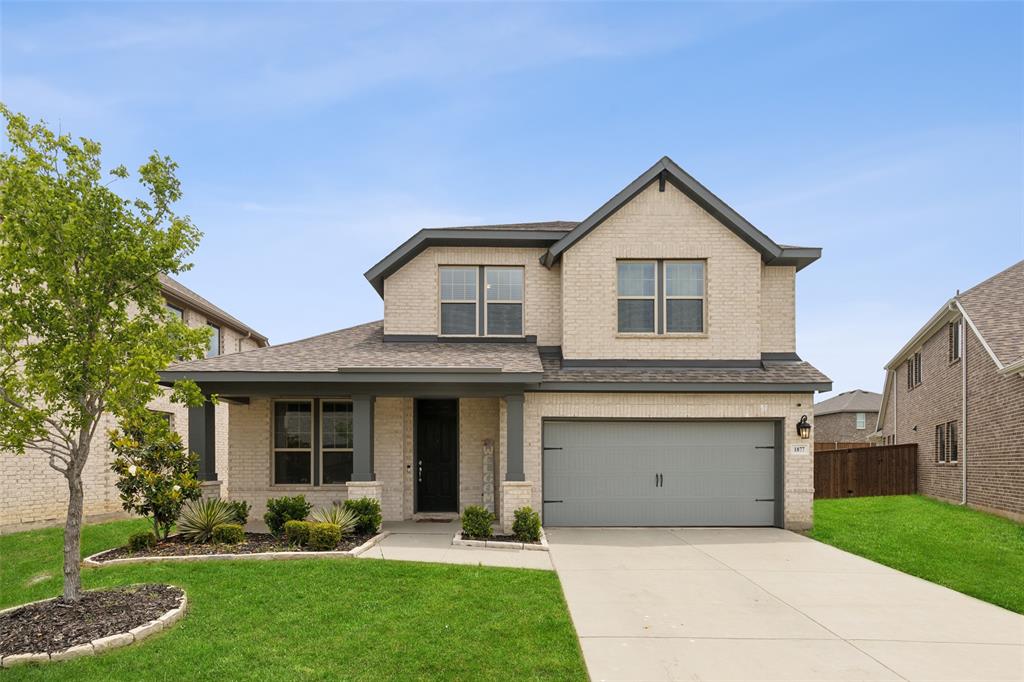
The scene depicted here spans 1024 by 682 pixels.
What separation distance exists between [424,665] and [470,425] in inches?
348

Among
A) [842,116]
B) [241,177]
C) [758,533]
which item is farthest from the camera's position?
[241,177]

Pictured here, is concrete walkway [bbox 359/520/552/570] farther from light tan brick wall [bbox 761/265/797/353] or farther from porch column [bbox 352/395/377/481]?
light tan brick wall [bbox 761/265/797/353]

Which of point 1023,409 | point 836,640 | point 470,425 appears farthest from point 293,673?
point 1023,409

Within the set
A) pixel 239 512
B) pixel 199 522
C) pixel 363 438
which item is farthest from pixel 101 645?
pixel 363 438

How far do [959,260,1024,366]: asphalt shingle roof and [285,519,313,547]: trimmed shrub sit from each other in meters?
16.4

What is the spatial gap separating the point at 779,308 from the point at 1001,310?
8624 millimetres

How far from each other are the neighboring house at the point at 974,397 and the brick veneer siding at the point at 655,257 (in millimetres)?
6696

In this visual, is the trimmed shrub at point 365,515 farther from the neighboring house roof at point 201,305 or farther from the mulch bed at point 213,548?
the neighboring house roof at point 201,305

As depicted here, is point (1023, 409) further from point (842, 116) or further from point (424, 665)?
point (424, 665)

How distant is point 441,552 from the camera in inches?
416

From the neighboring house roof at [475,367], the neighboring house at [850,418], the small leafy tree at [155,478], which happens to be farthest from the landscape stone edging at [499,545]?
the neighboring house at [850,418]

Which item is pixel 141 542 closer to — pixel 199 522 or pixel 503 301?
pixel 199 522

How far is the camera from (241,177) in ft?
64.9

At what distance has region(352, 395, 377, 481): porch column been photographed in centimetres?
1250
